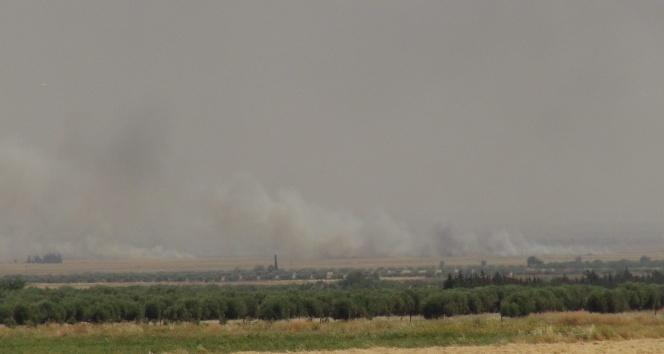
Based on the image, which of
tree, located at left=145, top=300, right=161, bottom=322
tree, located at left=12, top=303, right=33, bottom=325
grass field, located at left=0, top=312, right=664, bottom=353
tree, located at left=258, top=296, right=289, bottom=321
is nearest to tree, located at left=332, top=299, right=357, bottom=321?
tree, located at left=258, top=296, right=289, bottom=321

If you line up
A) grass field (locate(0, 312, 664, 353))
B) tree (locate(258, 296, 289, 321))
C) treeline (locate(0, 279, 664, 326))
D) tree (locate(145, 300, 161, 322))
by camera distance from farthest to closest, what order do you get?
tree (locate(145, 300, 161, 322)) → tree (locate(258, 296, 289, 321)) → treeline (locate(0, 279, 664, 326)) → grass field (locate(0, 312, 664, 353))

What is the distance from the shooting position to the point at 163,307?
113m

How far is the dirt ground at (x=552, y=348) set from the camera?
49.2m

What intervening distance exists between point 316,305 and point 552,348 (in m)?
63.6

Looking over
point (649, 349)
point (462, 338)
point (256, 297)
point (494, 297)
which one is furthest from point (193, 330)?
point (494, 297)

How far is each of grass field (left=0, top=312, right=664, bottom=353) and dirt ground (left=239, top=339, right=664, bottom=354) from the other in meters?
1.08

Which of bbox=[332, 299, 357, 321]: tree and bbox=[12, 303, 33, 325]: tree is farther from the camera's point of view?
bbox=[332, 299, 357, 321]: tree

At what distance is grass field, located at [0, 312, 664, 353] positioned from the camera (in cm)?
5866

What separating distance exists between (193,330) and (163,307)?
39023 mm

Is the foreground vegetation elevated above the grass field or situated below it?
above

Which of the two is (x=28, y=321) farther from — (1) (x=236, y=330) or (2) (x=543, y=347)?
(2) (x=543, y=347)

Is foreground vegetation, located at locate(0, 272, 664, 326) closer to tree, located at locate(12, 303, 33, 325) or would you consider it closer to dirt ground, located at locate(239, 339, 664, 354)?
tree, located at locate(12, 303, 33, 325)

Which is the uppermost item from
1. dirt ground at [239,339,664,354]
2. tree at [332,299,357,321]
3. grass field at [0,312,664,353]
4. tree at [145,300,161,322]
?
tree at [145,300,161,322]

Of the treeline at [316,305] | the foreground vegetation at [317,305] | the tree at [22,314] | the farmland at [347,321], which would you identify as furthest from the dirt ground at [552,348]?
the tree at [22,314]
